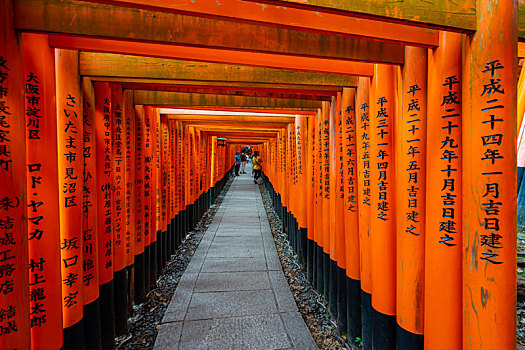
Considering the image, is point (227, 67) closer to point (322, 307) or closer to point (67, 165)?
point (67, 165)

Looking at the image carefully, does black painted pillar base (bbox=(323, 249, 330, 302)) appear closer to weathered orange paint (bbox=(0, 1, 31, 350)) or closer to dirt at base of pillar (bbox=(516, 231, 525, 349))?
dirt at base of pillar (bbox=(516, 231, 525, 349))

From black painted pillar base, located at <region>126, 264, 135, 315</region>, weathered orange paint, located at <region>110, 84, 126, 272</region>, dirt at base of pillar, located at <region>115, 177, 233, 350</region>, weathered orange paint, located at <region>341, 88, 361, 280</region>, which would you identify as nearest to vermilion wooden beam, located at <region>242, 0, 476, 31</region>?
weathered orange paint, located at <region>341, 88, 361, 280</region>

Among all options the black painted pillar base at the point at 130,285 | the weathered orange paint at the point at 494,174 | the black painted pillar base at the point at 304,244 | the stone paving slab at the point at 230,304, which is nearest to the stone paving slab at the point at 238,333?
the stone paving slab at the point at 230,304

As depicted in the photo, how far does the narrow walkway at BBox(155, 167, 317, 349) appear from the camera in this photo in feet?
10.9

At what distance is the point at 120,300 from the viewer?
3.60 meters

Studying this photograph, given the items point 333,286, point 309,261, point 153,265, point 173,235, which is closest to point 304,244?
point 309,261

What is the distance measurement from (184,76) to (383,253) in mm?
2559

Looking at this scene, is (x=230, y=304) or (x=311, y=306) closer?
(x=230, y=304)

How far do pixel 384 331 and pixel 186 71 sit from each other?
3.12 metres

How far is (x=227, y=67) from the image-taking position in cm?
283

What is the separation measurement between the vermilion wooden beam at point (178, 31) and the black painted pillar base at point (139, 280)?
3510 mm

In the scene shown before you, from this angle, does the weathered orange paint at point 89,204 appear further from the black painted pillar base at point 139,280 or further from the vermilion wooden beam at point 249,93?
the black painted pillar base at point 139,280

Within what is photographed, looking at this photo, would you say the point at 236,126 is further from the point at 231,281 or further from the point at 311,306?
the point at 311,306

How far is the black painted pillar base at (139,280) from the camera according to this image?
14.2 feet
